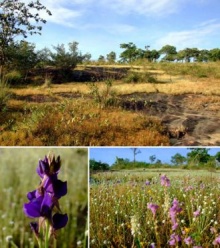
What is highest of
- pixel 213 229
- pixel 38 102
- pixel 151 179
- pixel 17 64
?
pixel 17 64

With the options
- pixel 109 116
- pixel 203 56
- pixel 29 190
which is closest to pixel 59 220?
pixel 29 190

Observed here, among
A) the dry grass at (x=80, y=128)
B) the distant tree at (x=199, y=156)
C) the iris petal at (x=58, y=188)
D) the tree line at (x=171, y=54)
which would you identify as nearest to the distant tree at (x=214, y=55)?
the tree line at (x=171, y=54)

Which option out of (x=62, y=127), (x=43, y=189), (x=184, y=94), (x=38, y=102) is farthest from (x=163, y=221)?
(x=184, y=94)

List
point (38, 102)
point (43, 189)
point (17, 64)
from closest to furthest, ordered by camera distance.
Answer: point (43, 189)
point (38, 102)
point (17, 64)

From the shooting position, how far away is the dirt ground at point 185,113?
5.66 m

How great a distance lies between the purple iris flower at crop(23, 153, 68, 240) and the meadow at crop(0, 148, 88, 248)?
1.84 feet

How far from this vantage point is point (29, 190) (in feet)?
8.95

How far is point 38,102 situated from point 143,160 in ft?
15.6

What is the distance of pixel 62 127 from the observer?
5.67m

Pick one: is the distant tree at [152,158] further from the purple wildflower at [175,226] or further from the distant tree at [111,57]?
the distant tree at [111,57]

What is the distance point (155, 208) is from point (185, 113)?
4.41 m

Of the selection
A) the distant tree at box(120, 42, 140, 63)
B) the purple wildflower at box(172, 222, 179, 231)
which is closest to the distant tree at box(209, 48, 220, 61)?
the distant tree at box(120, 42, 140, 63)

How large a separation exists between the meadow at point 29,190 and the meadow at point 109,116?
84.5 inches

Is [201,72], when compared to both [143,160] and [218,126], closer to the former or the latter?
[218,126]
